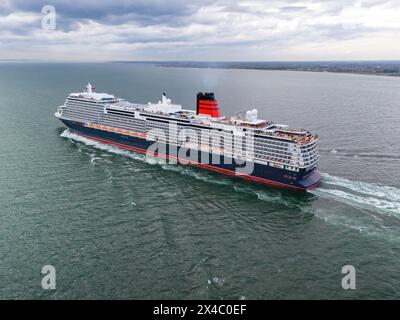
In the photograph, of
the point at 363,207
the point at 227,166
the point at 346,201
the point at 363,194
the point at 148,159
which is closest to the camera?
A: the point at 363,207

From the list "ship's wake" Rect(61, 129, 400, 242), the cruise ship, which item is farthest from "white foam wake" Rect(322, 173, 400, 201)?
the cruise ship

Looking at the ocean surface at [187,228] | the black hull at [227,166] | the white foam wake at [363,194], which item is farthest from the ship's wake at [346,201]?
the black hull at [227,166]

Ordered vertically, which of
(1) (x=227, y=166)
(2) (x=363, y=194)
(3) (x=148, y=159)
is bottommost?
(2) (x=363, y=194)

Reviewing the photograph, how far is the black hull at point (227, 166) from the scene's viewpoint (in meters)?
53.1

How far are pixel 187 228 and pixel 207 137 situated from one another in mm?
27297

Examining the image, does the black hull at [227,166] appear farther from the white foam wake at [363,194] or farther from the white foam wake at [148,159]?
the white foam wake at [363,194]

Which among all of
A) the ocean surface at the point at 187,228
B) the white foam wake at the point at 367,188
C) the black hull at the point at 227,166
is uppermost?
the black hull at the point at 227,166

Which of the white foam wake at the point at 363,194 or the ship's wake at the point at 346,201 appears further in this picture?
the white foam wake at the point at 363,194

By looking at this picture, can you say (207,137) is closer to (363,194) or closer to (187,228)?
(187,228)

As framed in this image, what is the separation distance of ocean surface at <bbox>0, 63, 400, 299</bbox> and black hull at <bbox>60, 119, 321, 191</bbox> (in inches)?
76.8

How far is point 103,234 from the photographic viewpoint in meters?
38.9

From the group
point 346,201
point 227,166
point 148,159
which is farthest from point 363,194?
point 148,159

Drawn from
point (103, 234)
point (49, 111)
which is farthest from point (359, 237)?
point (49, 111)

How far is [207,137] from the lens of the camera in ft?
211
